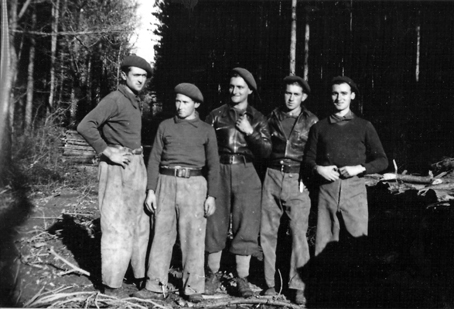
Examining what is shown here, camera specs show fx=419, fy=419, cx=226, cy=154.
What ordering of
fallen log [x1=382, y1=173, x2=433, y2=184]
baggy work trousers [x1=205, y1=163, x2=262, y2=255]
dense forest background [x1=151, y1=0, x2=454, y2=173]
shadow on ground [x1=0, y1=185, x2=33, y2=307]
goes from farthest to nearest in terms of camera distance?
1. dense forest background [x1=151, y1=0, x2=454, y2=173]
2. fallen log [x1=382, y1=173, x2=433, y2=184]
3. baggy work trousers [x1=205, y1=163, x2=262, y2=255]
4. shadow on ground [x1=0, y1=185, x2=33, y2=307]

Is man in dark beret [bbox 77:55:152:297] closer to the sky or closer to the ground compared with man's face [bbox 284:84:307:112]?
closer to the ground

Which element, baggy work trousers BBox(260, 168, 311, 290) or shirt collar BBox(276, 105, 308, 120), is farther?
shirt collar BBox(276, 105, 308, 120)

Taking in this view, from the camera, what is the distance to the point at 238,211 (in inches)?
162

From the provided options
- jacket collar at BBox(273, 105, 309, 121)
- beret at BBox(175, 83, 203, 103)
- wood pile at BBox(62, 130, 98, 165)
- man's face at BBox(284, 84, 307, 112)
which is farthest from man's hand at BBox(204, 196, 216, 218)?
wood pile at BBox(62, 130, 98, 165)

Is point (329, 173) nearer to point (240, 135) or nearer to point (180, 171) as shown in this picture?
point (240, 135)

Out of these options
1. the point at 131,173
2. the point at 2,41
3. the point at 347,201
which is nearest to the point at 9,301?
the point at 131,173

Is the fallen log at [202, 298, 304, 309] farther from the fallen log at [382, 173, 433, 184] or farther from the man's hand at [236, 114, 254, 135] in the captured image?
the fallen log at [382, 173, 433, 184]

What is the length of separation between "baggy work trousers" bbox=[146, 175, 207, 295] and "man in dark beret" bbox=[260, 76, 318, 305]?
64cm

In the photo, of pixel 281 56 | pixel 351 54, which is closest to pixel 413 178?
pixel 351 54

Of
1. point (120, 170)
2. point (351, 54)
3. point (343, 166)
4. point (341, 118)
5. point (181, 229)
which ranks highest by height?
point (351, 54)

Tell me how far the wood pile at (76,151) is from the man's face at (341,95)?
6.67 meters

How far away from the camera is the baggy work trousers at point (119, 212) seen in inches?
145

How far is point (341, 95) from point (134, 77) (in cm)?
189

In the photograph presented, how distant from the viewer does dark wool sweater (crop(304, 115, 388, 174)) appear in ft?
12.5
